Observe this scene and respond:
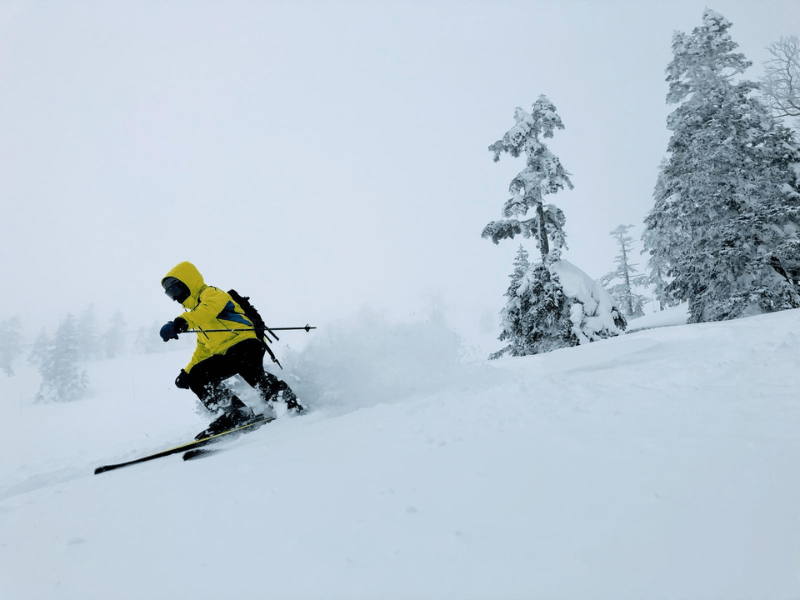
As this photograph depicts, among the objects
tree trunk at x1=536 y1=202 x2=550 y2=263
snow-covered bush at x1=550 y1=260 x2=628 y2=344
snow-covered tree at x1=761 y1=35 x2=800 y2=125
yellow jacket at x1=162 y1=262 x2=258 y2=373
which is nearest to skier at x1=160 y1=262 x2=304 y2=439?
yellow jacket at x1=162 y1=262 x2=258 y2=373

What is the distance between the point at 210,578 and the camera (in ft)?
6.02

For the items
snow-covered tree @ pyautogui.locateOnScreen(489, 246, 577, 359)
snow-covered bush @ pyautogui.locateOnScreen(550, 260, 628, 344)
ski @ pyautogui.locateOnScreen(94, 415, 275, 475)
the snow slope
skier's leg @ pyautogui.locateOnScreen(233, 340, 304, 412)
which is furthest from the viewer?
snow-covered tree @ pyautogui.locateOnScreen(489, 246, 577, 359)

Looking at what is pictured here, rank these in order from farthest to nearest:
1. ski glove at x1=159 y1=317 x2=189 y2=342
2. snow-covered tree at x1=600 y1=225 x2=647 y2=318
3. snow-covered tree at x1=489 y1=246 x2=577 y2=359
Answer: snow-covered tree at x1=600 y1=225 x2=647 y2=318 < snow-covered tree at x1=489 y1=246 x2=577 y2=359 < ski glove at x1=159 y1=317 x2=189 y2=342

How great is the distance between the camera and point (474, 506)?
222 centimetres

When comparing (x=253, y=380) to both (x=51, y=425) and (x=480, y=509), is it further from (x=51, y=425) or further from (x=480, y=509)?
(x=51, y=425)

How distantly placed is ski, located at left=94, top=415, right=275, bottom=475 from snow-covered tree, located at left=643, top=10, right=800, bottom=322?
15.0 meters

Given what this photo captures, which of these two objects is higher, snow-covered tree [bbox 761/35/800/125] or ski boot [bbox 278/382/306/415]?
snow-covered tree [bbox 761/35/800/125]

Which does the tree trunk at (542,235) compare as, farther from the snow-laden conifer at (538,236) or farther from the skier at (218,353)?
the skier at (218,353)

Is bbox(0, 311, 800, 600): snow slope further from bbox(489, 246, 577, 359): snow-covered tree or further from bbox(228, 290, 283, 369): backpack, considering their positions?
bbox(489, 246, 577, 359): snow-covered tree

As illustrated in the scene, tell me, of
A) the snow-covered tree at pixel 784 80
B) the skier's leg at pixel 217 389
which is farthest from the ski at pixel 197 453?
the snow-covered tree at pixel 784 80

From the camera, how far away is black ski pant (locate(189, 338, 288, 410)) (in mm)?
5766

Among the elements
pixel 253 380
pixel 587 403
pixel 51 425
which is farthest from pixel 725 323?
pixel 51 425

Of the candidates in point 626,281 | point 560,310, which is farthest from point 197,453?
point 626,281

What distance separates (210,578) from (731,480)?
105 inches
